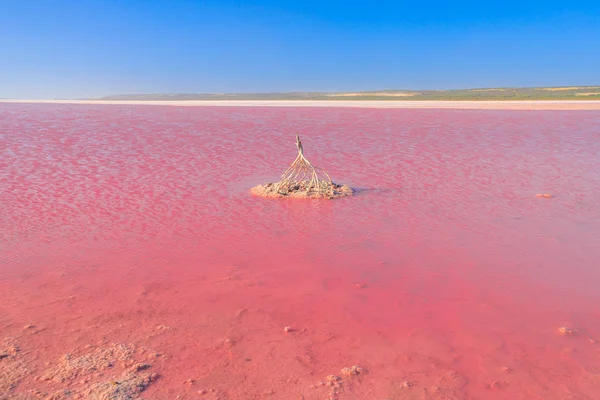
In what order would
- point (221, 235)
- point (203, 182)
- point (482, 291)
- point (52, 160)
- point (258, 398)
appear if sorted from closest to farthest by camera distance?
point (258, 398) → point (482, 291) → point (221, 235) → point (203, 182) → point (52, 160)

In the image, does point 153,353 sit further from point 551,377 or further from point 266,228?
point 266,228

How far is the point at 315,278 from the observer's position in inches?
244

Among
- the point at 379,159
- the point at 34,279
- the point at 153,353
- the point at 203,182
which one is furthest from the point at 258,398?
the point at 379,159

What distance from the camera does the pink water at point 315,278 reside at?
4246 millimetres

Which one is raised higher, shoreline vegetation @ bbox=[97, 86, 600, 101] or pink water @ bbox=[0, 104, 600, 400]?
pink water @ bbox=[0, 104, 600, 400]

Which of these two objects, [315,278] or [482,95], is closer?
[315,278]

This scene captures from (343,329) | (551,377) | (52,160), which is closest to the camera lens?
(551,377)

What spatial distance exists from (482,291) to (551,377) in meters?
1.73

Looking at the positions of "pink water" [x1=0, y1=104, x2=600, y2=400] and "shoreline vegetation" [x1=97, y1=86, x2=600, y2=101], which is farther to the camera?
"shoreline vegetation" [x1=97, y1=86, x2=600, y2=101]

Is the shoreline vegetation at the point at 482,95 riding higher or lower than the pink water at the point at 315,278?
lower

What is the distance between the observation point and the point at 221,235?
789 cm

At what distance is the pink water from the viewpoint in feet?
13.9

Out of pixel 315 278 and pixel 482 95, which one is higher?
pixel 315 278

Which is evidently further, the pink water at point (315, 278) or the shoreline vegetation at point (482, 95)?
the shoreline vegetation at point (482, 95)
